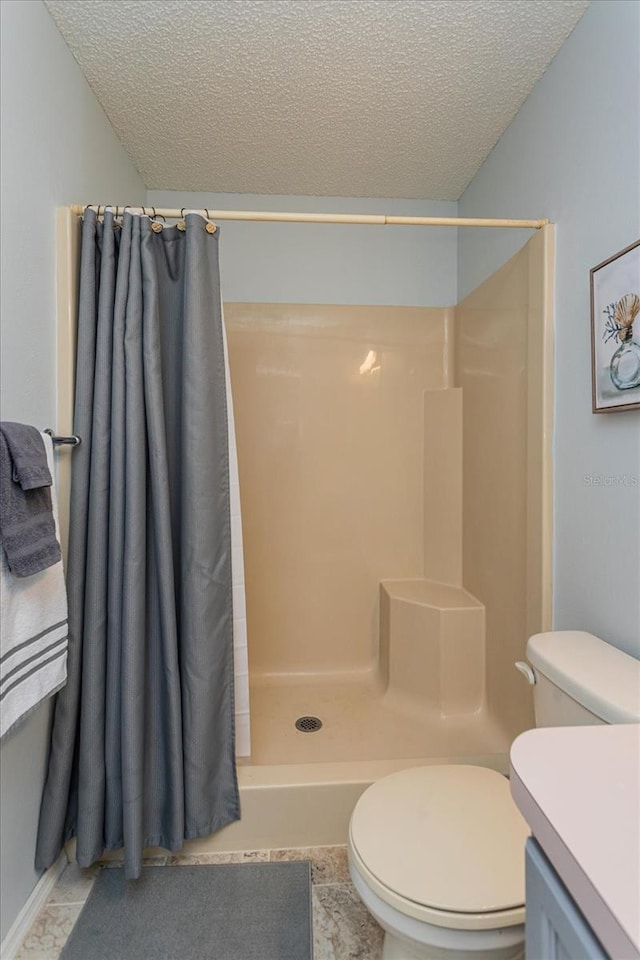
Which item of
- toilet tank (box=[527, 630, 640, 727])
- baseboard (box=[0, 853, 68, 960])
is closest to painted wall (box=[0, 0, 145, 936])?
baseboard (box=[0, 853, 68, 960])

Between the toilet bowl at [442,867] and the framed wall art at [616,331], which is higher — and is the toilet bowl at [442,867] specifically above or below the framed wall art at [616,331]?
below

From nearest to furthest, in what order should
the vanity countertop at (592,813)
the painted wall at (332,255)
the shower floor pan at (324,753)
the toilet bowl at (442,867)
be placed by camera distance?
the vanity countertop at (592,813)
the toilet bowl at (442,867)
the shower floor pan at (324,753)
the painted wall at (332,255)

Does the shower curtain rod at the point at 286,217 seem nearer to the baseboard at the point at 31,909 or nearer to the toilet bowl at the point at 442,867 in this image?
the toilet bowl at the point at 442,867

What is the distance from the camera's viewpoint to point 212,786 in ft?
4.67

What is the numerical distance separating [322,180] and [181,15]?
871 millimetres

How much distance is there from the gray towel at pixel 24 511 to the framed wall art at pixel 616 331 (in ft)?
4.34

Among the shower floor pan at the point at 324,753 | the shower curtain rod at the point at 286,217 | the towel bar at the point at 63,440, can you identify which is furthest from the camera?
the shower floor pan at the point at 324,753

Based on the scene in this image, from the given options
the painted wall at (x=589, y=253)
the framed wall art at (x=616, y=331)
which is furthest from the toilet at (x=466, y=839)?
the framed wall art at (x=616, y=331)

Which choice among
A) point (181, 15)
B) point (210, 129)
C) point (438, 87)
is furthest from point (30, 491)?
point (438, 87)

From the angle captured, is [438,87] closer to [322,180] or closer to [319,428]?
[322,180]

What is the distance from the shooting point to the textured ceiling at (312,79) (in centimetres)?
127

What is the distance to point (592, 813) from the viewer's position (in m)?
0.56

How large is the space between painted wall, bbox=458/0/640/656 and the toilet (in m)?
0.16

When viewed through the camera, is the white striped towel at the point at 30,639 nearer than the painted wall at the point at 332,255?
Yes
